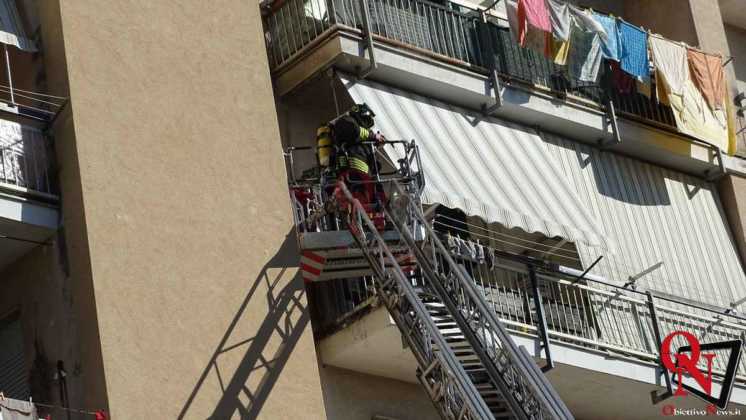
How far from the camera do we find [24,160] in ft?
55.7

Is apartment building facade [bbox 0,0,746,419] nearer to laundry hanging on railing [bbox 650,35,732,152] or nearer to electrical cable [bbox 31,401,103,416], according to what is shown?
electrical cable [bbox 31,401,103,416]

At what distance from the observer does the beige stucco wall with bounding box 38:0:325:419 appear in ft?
52.7

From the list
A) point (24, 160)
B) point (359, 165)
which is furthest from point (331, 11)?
point (24, 160)

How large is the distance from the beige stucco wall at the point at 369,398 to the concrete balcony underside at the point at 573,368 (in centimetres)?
11

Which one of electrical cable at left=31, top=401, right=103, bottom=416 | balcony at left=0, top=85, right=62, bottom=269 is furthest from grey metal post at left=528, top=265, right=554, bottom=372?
balcony at left=0, top=85, right=62, bottom=269

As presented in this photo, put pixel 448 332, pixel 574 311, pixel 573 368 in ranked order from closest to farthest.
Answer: pixel 448 332 → pixel 573 368 → pixel 574 311

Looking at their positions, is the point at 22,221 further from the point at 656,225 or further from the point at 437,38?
the point at 656,225

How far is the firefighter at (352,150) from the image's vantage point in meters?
18.0

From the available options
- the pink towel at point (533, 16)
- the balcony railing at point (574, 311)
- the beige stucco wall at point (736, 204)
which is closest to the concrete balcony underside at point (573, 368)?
the balcony railing at point (574, 311)

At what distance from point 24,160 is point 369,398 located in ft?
15.5

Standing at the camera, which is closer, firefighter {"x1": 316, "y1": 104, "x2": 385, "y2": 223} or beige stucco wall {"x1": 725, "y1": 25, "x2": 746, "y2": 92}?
firefighter {"x1": 316, "y1": 104, "x2": 385, "y2": 223}

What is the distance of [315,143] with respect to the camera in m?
19.7

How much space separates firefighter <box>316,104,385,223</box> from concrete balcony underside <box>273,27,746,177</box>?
4.13ft

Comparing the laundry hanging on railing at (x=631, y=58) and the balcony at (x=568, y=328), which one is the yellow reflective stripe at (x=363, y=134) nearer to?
the balcony at (x=568, y=328)
